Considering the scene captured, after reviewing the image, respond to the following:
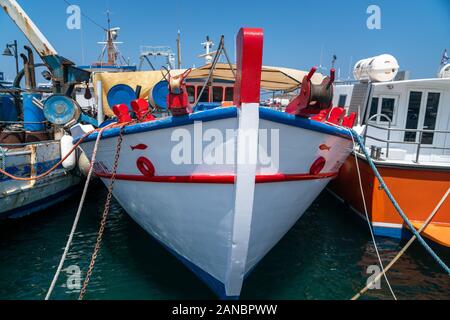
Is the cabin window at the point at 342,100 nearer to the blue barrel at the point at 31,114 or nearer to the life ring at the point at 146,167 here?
the life ring at the point at 146,167

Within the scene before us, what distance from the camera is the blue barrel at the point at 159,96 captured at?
635 centimetres

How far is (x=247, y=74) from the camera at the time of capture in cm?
327

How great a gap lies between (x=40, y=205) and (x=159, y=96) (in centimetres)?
425

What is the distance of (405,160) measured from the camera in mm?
6754

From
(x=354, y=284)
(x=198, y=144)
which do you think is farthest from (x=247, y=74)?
(x=354, y=284)

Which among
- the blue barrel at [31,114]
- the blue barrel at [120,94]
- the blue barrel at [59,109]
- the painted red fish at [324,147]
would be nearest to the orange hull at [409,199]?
the painted red fish at [324,147]

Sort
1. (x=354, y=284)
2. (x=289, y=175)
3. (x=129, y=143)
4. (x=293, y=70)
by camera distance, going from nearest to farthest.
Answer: (x=289, y=175), (x=129, y=143), (x=354, y=284), (x=293, y=70)

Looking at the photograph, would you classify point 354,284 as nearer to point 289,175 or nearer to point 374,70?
point 289,175

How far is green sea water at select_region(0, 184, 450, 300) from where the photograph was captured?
16.0 ft

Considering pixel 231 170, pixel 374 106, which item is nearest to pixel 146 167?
pixel 231 170

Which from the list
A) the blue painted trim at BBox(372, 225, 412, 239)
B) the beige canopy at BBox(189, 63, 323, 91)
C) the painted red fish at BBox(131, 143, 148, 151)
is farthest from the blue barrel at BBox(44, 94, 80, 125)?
the blue painted trim at BBox(372, 225, 412, 239)

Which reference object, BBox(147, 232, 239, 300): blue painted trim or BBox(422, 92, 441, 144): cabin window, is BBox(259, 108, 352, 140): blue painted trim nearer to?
BBox(147, 232, 239, 300): blue painted trim

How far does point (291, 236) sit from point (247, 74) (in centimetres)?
448

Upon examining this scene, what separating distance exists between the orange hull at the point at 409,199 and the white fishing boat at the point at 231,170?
2.26 metres
